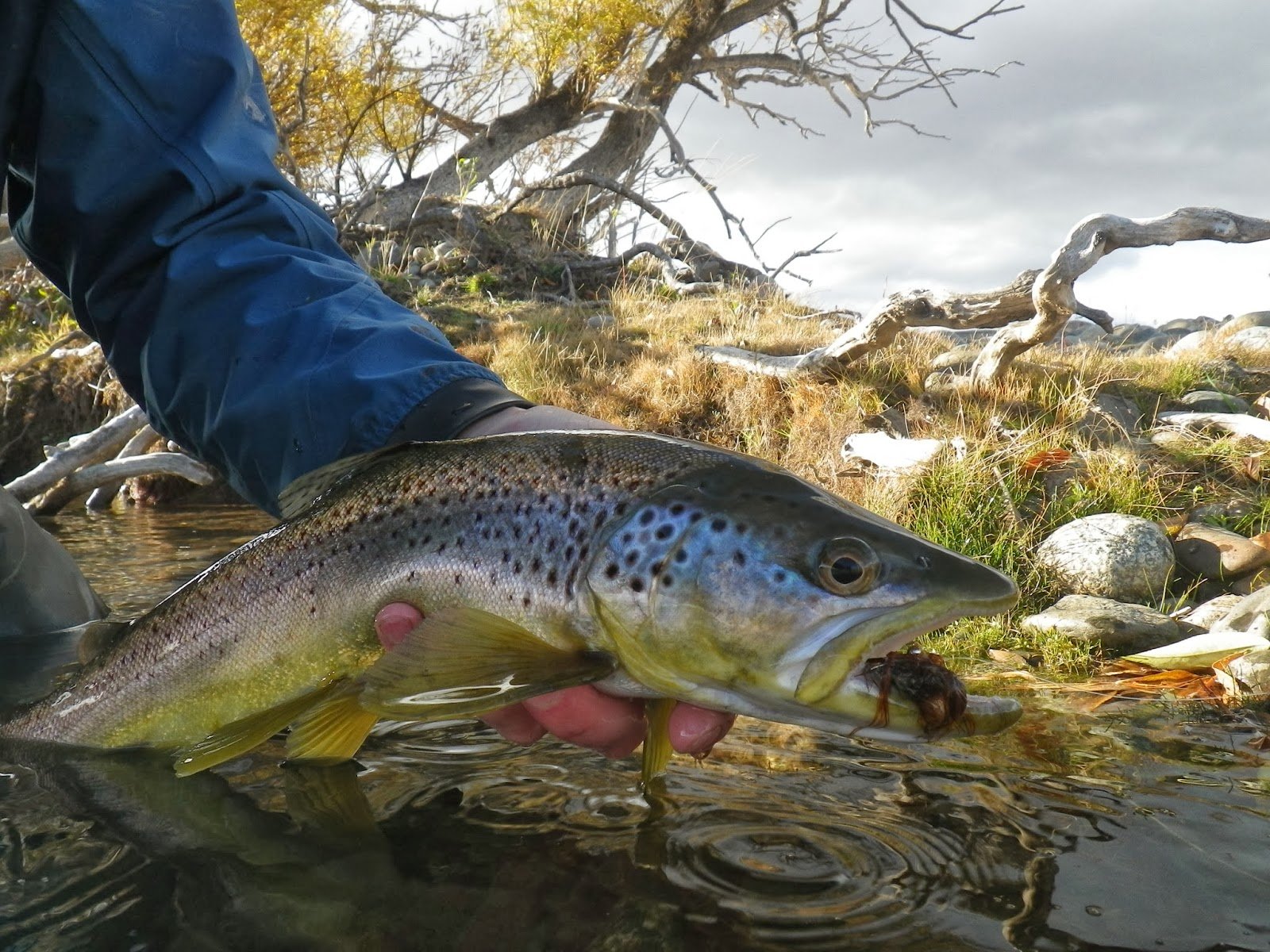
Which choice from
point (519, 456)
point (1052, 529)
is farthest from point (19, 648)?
point (1052, 529)

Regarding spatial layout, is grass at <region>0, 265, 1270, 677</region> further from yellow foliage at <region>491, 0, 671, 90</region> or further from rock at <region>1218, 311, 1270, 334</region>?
yellow foliage at <region>491, 0, 671, 90</region>

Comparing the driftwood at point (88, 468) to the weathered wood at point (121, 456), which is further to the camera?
the weathered wood at point (121, 456)

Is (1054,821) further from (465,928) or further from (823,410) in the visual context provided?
(823,410)

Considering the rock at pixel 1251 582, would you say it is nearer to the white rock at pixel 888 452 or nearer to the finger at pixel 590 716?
the white rock at pixel 888 452

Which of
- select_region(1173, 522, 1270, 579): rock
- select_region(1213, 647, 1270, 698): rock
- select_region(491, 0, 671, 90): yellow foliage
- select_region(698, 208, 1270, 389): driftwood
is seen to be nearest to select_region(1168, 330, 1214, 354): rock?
select_region(698, 208, 1270, 389): driftwood

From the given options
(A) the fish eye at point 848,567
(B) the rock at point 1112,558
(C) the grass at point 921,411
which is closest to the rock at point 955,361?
(C) the grass at point 921,411

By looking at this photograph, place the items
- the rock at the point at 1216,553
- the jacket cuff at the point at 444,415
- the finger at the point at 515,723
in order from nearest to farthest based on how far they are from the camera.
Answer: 1. the finger at the point at 515,723
2. the jacket cuff at the point at 444,415
3. the rock at the point at 1216,553
